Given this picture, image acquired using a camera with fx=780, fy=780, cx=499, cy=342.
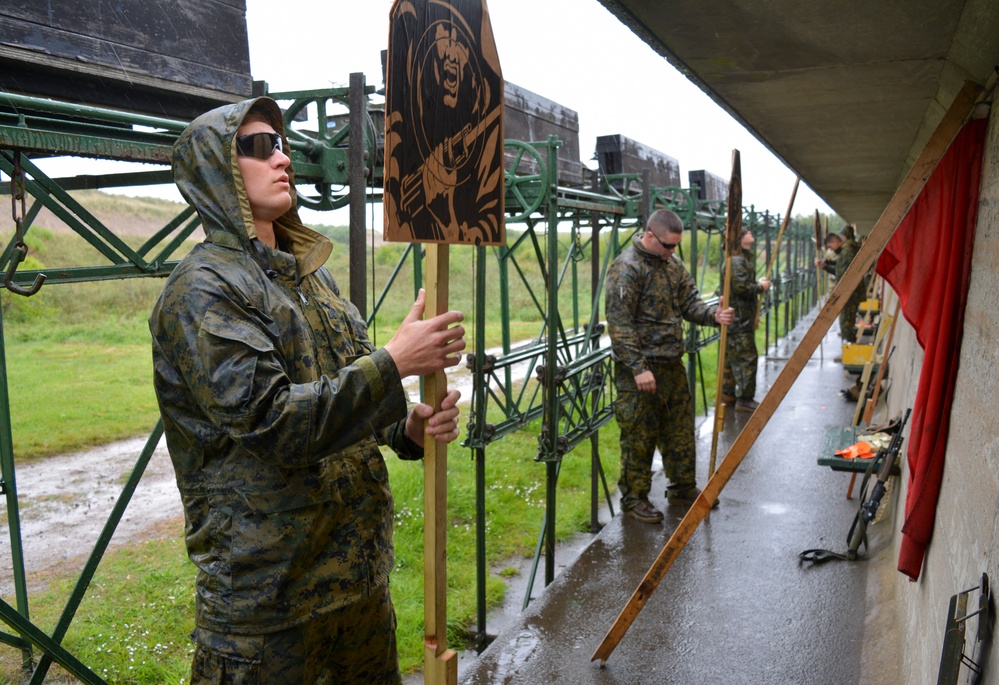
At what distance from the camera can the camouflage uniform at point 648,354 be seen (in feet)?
16.5

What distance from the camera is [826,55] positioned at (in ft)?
6.84

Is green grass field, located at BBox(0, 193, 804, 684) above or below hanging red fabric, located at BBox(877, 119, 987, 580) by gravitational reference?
below

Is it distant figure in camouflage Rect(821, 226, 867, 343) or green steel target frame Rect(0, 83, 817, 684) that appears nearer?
green steel target frame Rect(0, 83, 817, 684)

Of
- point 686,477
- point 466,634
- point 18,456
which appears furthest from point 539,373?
point 18,456

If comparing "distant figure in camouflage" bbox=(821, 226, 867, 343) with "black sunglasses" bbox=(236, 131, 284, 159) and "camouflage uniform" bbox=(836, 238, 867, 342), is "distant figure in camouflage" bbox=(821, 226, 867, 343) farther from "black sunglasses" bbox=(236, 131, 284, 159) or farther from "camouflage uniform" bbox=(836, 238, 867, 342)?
"black sunglasses" bbox=(236, 131, 284, 159)

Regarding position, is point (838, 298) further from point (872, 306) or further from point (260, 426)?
point (872, 306)

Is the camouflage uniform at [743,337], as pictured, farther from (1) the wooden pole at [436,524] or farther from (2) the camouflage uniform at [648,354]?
(1) the wooden pole at [436,524]

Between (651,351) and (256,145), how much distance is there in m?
3.68

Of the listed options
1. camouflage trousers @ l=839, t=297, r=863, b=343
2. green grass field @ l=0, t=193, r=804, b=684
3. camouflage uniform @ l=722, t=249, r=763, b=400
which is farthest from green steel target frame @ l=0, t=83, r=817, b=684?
camouflage trousers @ l=839, t=297, r=863, b=343

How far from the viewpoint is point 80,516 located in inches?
293

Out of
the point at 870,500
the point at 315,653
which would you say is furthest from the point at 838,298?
the point at 870,500

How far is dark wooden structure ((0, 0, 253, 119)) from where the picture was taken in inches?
106

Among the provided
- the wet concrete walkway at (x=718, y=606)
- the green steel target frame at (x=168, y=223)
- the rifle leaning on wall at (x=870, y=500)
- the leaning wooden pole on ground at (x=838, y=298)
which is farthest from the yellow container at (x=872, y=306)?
the leaning wooden pole on ground at (x=838, y=298)

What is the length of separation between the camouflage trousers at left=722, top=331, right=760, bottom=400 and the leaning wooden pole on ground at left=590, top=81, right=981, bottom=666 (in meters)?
6.17
